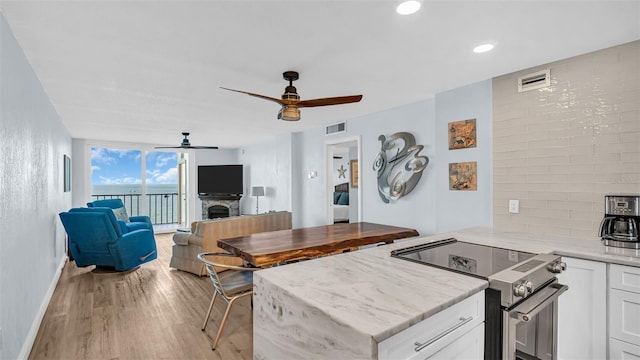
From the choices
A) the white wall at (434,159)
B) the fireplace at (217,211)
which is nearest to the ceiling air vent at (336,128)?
the white wall at (434,159)

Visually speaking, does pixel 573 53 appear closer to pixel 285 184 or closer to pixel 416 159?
pixel 416 159

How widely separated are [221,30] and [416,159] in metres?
2.77

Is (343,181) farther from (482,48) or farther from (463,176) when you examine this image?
(482,48)

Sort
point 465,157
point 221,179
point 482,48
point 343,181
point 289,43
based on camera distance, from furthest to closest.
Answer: point 343,181 < point 221,179 < point 465,157 < point 482,48 < point 289,43

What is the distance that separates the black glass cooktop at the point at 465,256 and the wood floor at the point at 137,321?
5.07 feet

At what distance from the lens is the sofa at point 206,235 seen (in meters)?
4.25

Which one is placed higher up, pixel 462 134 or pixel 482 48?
pixel 482 48

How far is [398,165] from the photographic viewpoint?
4230mm

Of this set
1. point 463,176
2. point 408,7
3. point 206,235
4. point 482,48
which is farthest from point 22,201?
point 463,176

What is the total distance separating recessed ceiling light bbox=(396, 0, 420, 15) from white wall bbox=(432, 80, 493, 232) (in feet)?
5.66

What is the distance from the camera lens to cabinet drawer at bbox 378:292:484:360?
103 centimetres

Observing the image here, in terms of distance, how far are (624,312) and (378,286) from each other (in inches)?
64.8

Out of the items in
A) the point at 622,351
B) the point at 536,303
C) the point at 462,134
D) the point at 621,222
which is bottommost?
the point at 622,351

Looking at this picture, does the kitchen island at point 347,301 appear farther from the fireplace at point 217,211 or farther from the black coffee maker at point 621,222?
the fireplace at point 217,211
